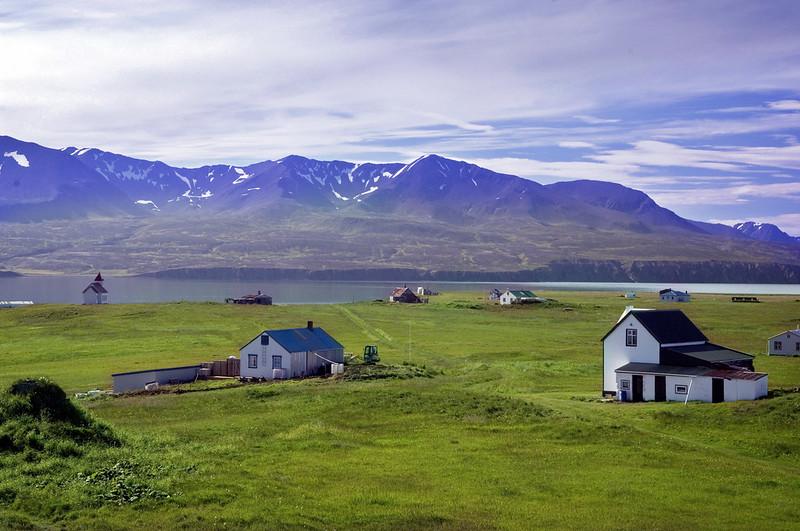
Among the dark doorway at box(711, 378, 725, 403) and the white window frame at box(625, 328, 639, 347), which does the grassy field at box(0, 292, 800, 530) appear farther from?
the white window frame at box(625, 328, 639, 347)

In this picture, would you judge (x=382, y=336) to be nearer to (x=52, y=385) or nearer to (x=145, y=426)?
(x=145, y=426)

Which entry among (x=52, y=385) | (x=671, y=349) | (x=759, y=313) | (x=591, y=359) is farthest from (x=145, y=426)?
(x=759, y=313)

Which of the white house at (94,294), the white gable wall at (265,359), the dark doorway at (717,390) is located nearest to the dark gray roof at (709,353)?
the dark doorway at (717,390)

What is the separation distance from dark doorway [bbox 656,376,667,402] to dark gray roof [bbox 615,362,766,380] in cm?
43

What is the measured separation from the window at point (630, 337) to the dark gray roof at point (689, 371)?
1.29m

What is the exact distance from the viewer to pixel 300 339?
2608 inches

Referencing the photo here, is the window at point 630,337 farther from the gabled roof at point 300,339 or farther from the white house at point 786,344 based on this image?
the white house at point 786,344

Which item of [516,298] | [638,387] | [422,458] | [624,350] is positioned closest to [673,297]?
[516,298]

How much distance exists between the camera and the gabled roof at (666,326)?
53188 mm

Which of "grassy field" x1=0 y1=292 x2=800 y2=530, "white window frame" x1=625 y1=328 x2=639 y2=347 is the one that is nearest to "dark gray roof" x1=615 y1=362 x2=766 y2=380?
"white window frame" x1=625 y1=328 x2=639 y2=347

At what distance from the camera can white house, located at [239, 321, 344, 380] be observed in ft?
209

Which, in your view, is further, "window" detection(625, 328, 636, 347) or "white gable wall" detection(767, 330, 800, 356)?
"white gable wall" detection(767, 330, 800, 356)

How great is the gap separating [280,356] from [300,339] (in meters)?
3.02

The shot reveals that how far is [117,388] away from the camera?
57.6m
